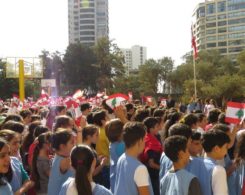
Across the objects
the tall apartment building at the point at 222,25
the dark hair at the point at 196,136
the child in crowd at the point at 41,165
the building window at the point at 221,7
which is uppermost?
the building window at the point at 221,7

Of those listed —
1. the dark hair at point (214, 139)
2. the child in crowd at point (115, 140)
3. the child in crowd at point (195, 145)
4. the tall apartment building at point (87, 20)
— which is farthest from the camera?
the tall apartment building at point (87, 20)

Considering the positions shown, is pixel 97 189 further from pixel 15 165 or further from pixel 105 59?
pixel 105 59

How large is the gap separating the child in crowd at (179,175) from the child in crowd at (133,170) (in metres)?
0.18

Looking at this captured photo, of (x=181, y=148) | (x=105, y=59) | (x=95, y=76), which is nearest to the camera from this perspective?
(x=181, y=148)

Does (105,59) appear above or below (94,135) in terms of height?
above

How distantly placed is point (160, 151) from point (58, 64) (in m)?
71.2

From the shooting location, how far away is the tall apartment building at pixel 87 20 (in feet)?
500

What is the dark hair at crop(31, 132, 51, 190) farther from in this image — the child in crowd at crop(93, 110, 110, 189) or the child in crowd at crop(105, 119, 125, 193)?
the child in crowd at crop(93, 110, 110, 189)

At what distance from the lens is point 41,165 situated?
5133 millimetres

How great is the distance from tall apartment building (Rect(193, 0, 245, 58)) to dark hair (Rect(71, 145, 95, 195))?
118993mm

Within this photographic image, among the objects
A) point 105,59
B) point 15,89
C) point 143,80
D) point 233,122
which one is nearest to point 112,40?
point 105,59

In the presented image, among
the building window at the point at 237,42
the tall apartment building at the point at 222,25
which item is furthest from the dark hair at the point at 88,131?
the building window at the point at 237,42

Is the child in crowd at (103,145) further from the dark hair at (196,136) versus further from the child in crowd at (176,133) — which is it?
the dark hair at (196,136)

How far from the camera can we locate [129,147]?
4172mm
